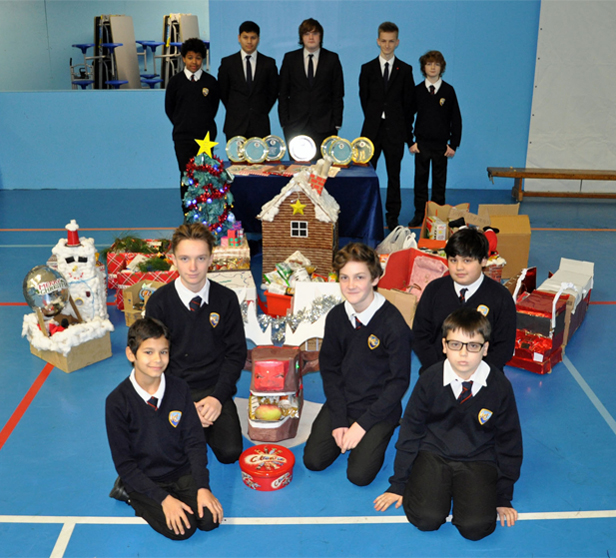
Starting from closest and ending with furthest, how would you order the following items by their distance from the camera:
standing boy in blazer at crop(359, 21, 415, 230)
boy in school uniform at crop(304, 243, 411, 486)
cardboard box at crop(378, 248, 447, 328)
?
boy in school uniform at crop(304, 243, 411, 486), cardboard box at crop(378, 248, 447, 328), standing boy in blazer at crop(359, 21, 415, 230)

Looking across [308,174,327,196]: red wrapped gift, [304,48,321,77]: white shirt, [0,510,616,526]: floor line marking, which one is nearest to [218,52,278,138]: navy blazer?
[304,48,321,77]: white shirt

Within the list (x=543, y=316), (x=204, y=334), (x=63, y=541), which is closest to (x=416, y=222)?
(x=543, y=316)

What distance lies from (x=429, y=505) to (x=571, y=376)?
1.93 m

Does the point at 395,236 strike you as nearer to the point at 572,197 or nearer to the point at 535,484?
the point at 535,484

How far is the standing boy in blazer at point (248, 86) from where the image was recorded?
268 inches

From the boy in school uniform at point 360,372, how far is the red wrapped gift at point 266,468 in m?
0.16

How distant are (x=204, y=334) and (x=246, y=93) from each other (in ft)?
13.5

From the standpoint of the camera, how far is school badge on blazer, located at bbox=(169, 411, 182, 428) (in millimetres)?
2875

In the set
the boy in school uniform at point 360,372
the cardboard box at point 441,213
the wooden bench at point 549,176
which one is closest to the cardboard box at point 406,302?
the boy in school uniform at point 360,372

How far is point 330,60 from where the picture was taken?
269 inches

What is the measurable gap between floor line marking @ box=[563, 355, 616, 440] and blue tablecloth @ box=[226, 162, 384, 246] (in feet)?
7.53

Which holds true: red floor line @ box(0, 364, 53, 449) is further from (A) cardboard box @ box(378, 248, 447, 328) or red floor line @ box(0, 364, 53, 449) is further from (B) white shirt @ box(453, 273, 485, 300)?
(B) white shirt @ box(453, 273, 485, 300)

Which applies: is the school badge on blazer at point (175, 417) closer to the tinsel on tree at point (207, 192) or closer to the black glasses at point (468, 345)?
the black glasses at point (468, 345)

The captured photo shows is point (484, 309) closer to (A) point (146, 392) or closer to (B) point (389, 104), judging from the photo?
(A) point (146, 392)
